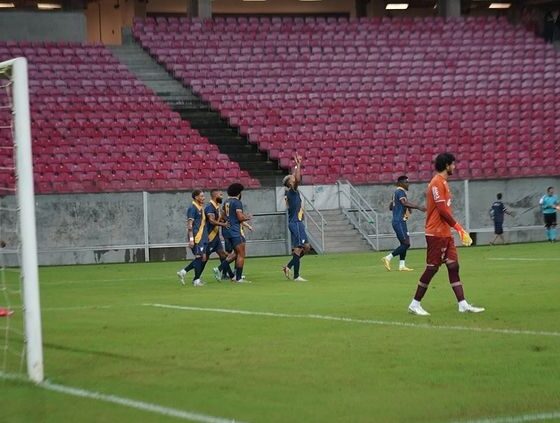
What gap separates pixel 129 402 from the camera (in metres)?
9.20

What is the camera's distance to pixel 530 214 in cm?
3856

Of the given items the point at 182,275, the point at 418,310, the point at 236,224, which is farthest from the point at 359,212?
the point at 418,310

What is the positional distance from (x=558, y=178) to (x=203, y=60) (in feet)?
43.5

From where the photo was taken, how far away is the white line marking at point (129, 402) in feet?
27.6

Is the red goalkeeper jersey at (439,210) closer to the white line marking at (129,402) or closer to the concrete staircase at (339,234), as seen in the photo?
the white line marking at (129,402)

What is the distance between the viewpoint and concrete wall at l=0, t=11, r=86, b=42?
43406 millimetres

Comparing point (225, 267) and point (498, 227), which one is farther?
point (498, 227)

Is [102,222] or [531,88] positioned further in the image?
[531,88]

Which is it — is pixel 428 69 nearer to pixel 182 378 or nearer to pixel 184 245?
pixel 184 245

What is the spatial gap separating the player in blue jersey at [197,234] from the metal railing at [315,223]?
38.5 feet

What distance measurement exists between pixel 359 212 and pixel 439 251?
71.3 feet

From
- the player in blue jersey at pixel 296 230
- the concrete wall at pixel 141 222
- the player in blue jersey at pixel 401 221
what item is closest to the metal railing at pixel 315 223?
the concrete wall at pixel 141 222

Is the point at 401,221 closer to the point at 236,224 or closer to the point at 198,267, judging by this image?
the point at 236,224

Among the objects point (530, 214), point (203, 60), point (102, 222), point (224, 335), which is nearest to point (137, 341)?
point (224, 335)
